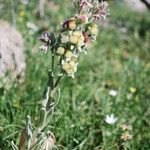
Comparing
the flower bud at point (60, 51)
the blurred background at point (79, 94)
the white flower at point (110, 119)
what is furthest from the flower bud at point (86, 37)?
the white flower at point (110, 119)

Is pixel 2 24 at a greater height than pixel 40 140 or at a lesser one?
greater

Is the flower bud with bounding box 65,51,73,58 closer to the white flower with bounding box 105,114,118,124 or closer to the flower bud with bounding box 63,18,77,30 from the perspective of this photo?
the flower bud with bounding box 63,18,77,30

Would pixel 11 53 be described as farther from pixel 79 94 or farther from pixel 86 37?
pixel 86 37

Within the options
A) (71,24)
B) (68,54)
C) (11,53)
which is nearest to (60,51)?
(68,54)

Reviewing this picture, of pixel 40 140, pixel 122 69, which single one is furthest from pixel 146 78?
pixel 40 140

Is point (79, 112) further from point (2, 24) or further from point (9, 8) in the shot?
point (9, 8)

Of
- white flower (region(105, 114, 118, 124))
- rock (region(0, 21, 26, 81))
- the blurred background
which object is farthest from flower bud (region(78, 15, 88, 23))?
rock (region(0, 21, 26, 81))

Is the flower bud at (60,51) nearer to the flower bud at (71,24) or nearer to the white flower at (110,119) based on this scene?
the flower bud at (71,24)
